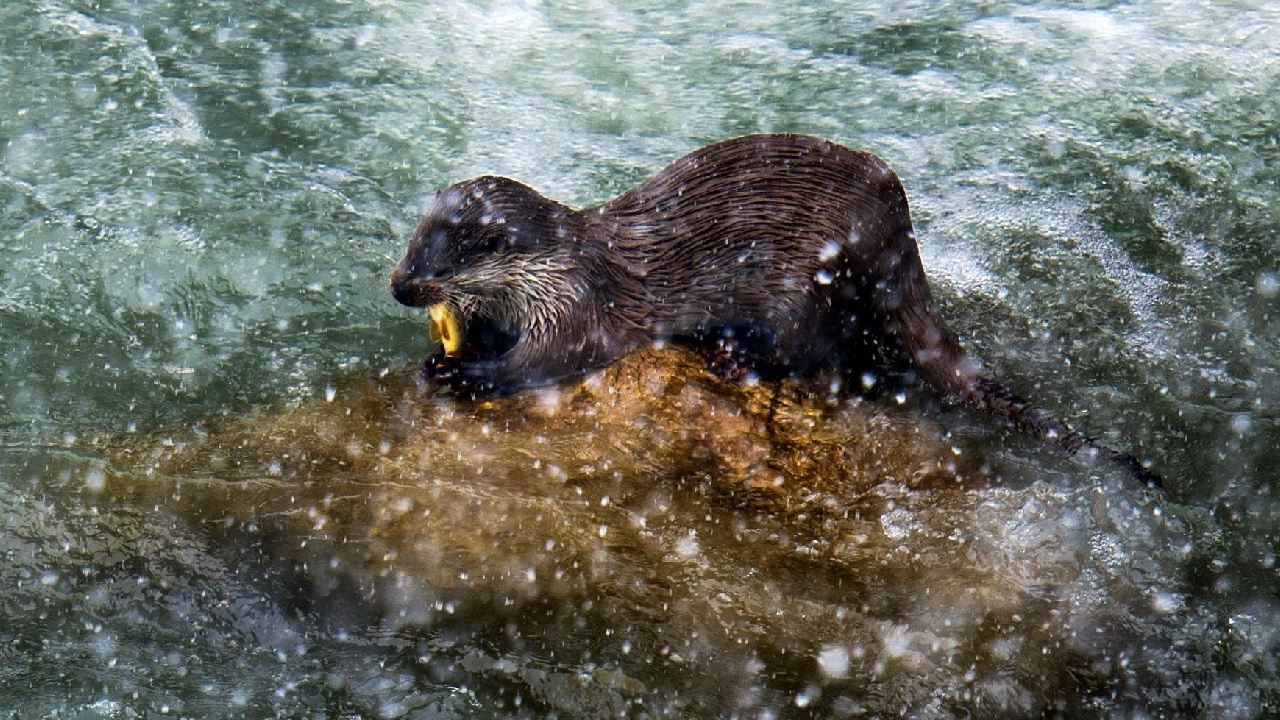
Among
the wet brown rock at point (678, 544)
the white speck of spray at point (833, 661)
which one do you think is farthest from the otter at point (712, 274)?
the white speck of spray at point (833, 661)

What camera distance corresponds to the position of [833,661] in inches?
119

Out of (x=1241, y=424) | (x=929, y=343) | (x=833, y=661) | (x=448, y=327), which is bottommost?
(x=833, y=661)

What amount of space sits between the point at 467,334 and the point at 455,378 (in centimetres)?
35

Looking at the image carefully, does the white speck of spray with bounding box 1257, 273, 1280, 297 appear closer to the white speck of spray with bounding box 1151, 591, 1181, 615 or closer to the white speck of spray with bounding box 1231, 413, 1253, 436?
the white speck of spray with bounding box 1231, 413, 1253, 436

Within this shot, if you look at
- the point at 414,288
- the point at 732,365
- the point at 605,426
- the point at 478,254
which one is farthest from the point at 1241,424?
the point at 414,288

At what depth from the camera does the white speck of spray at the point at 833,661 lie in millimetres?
3008

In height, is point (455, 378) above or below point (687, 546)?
above

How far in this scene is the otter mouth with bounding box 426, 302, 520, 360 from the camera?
12.6 feet

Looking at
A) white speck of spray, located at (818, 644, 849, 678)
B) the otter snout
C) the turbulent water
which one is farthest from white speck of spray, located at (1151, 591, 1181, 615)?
the otter snout

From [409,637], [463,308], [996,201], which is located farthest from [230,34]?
[409,637]

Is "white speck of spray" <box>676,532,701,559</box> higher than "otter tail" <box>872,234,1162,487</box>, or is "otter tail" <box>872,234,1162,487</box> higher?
"otter tail" <box>872,234,1162,487</box>

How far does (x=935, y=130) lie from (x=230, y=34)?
4.20 meters

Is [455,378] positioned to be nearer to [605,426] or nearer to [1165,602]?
[605,426]

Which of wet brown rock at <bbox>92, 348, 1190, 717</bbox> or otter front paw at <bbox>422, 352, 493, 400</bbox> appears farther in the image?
otter front paw at <bbox>422, 352, 493, 400</bbox>
